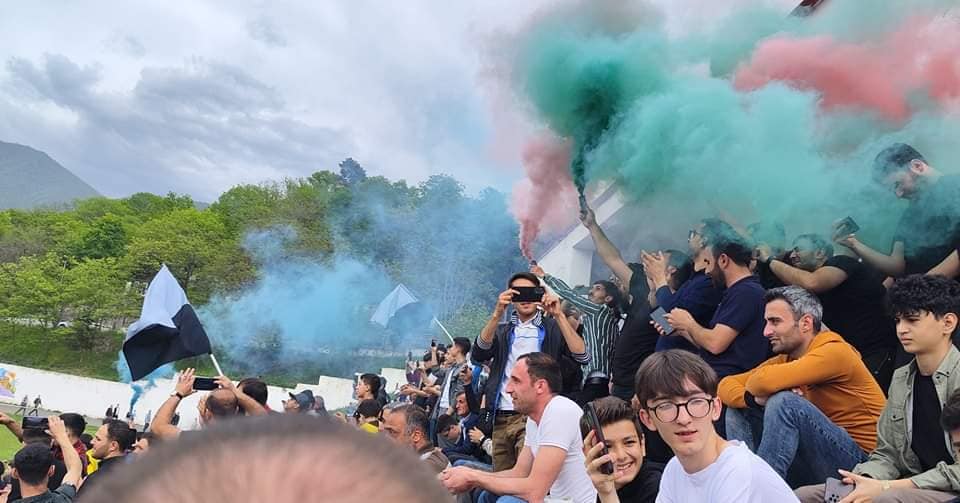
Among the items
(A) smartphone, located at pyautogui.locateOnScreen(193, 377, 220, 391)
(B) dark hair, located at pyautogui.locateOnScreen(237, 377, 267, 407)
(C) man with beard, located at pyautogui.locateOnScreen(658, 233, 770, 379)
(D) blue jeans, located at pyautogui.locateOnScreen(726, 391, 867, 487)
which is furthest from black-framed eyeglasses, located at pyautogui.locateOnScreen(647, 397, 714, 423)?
(A) smartphone, located at pyautogui.locateOnScreen(193, 377, 220, 391)

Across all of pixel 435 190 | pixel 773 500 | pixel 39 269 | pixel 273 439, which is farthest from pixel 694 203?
pixel 39 269

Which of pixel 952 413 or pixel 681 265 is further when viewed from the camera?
pixel 681 265

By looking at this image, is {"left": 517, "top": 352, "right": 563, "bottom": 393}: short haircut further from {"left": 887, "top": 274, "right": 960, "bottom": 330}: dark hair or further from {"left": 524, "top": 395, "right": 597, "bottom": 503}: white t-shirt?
{"left": 887, "top": 274, "right": 960, "bottom": 330}: dark hair

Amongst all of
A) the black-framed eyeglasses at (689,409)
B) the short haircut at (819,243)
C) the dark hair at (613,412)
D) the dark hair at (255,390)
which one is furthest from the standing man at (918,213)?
the dark hair at (255,390)

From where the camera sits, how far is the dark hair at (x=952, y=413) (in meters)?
3.02

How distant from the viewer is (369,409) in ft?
24.1

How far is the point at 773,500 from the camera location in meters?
2.60

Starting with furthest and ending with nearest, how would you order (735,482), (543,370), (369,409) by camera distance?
(369,409) < (543,370) < (735,482)

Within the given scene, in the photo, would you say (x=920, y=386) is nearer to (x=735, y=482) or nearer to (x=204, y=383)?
(x=735, y=482)

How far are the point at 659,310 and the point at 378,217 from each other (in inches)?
807

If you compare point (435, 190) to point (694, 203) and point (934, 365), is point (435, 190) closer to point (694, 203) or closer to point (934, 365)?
point (694, 203)

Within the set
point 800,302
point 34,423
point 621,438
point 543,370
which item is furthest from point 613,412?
point 34,423

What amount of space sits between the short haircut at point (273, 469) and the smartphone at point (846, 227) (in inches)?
180

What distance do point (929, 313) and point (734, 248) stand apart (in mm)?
1414
